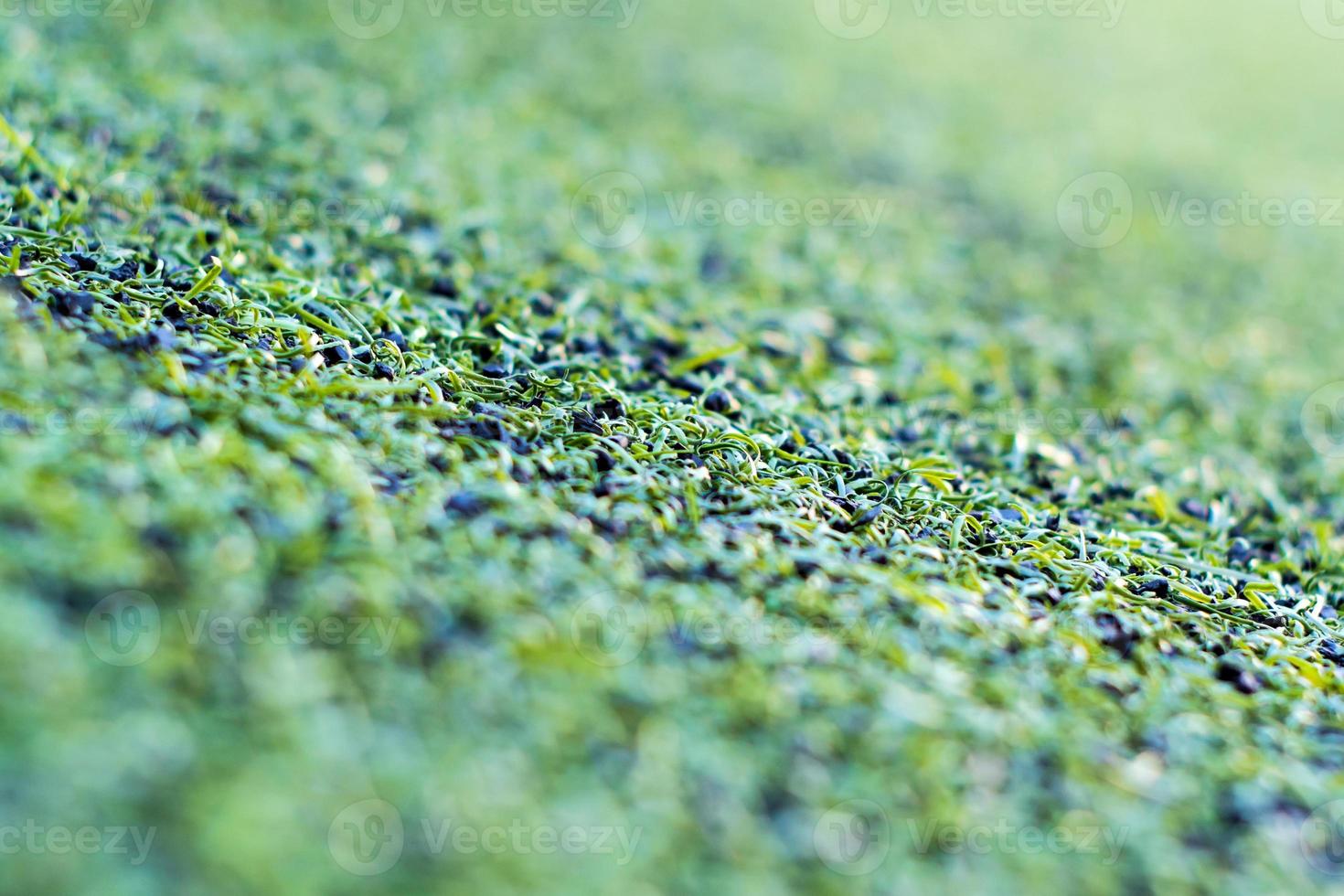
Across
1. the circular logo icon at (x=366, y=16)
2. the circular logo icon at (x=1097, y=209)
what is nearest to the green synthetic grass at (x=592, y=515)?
the circular logo icon at (x=366, y=16)

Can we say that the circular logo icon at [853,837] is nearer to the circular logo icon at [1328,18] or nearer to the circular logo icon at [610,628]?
the circular logo icon at [610,628]

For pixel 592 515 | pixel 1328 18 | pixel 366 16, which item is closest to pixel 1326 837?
pixel 592 515

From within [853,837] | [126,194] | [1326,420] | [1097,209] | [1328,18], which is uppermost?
[1328,18]

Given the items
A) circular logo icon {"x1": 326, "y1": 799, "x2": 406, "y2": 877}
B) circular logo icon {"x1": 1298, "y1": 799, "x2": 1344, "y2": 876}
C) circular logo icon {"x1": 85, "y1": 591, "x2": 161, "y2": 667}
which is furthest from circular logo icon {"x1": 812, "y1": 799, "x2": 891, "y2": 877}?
circular logo icon {"x1": 85, "y1": 591, "x2": 161, "y2": 667}

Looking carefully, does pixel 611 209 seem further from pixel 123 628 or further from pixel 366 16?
pixel 123 628

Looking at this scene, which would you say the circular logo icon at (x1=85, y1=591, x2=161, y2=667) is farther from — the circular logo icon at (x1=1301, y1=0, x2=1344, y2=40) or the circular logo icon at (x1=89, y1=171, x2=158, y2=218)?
the circular logo icon at (x1=1301, y1=0, x2=1344, y2=40)

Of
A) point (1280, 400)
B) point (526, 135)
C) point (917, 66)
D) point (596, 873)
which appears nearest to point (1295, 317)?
point (1280, 400)

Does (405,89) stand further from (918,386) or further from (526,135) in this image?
(918,386)
